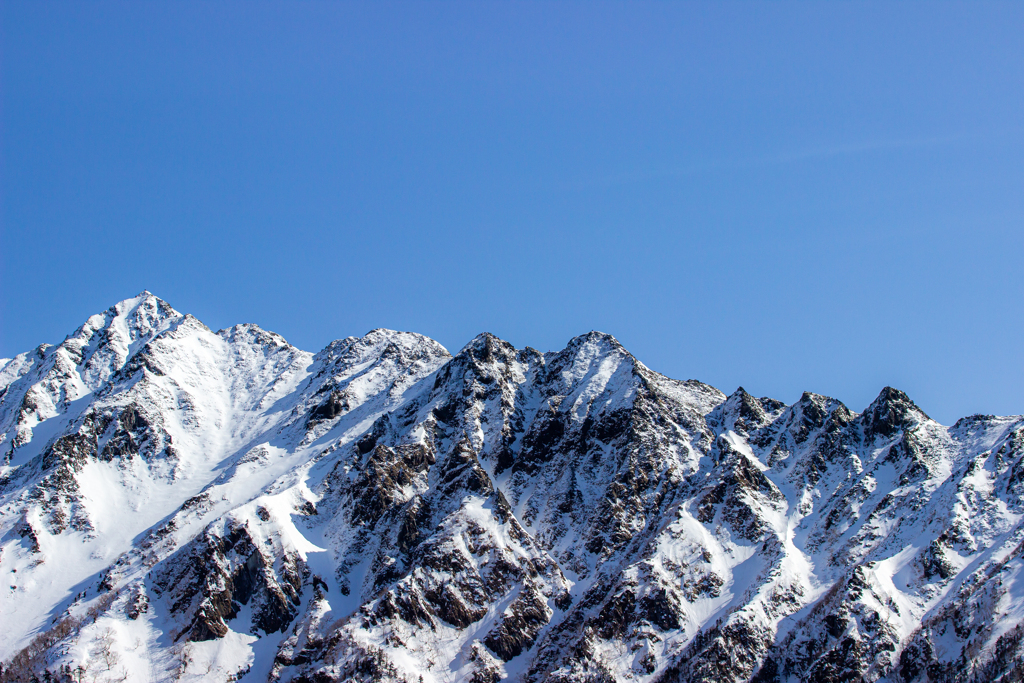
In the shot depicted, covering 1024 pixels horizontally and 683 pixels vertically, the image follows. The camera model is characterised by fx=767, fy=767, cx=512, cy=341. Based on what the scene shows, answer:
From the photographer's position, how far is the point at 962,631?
12438 cm

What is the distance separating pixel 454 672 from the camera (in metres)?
146

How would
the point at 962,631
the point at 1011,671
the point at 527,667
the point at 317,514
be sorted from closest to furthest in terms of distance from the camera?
the point at 1011,671
the point at 962,631
the point at 527,667
the point at 317,514

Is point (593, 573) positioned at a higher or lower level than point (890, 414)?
lower

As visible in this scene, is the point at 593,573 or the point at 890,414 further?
the point at 890,414

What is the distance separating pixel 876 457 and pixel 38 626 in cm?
19520

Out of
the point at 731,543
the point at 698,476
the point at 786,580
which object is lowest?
the point at 786,580

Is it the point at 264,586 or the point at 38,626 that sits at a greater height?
the point at 38,626

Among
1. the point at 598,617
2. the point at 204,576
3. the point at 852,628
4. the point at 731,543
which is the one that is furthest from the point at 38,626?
the point at 852,628

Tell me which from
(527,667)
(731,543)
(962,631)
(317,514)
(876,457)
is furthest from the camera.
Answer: (317,514)

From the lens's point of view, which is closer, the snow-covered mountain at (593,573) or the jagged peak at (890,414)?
the snow-covered mountain at (593,573)

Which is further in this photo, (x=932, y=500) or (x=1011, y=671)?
(x=932, y=500)

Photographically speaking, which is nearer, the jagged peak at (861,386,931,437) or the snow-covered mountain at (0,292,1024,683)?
the snow-covered mountain at (0,292,1024,683)

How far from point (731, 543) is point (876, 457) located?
4381 cm

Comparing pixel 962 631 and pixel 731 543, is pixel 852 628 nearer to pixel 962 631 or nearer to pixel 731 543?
pixel 962 631
